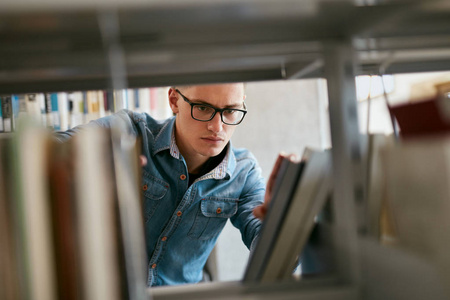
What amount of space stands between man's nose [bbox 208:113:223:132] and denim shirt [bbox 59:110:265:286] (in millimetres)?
200

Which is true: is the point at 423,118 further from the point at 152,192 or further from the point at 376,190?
the point at 152,192

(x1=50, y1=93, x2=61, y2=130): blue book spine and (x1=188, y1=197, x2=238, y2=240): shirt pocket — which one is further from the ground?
(x1=50, y1=93, x2=61, y2=130): blue book spine

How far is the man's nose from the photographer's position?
5.13ft

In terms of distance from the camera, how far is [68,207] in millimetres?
496

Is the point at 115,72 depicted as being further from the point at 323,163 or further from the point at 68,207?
the point at 323,163

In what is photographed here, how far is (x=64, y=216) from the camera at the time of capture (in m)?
0.49

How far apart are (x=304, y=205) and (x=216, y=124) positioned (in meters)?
0.88

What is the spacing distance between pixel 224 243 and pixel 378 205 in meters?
2.84

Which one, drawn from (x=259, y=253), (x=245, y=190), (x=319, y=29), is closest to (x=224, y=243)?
(x=245, y=190)

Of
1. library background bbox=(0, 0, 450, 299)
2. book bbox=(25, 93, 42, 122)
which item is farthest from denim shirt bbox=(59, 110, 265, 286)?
book bbox=(25, 93, 42, 122)

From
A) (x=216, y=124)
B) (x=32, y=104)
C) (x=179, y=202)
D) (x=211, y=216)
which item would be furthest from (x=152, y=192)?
(x=32, y=104)

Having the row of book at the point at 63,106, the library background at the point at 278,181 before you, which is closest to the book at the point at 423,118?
the library background at the point at 278,181

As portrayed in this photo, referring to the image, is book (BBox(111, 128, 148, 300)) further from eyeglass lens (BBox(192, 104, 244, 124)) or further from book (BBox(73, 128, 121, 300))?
eyeglass lens (BBox(192, 104, 244, 124))

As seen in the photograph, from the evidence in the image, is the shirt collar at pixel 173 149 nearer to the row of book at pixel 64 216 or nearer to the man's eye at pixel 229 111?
the man's eye at pixel 229 111
